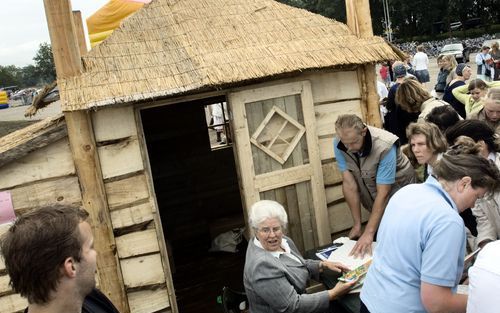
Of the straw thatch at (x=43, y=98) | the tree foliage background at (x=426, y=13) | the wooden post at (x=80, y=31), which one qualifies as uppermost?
the tree foliage background at (x=426, y=13)

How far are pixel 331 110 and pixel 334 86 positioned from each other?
264mm

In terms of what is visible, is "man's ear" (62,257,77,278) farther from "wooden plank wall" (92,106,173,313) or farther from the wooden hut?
"wooden plank wall" (92,106,173,313)

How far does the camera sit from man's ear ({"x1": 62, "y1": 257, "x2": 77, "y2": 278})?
A: 5.84 feet

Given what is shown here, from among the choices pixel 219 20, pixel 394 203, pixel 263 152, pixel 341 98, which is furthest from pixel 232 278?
pixel 394 203

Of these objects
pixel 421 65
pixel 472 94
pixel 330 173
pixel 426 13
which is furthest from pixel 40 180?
pixel 426 13

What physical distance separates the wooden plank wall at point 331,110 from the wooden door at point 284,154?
0.14 metres

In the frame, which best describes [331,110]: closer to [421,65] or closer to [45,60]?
[421,65]

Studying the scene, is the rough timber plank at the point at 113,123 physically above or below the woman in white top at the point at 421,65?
below

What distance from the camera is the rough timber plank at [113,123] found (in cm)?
410

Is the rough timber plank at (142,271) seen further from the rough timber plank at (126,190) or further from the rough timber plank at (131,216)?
the rough timber plank at (126,190)

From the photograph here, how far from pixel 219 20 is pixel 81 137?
81.5 inches

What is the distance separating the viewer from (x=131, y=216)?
4297 millimetres

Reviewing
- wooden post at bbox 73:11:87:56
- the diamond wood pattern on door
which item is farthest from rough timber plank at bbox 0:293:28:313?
wooden post at bbox 73:11:87:56

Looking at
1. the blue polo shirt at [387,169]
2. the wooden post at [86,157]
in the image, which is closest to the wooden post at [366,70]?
the blue polo shirt at [387,169]
